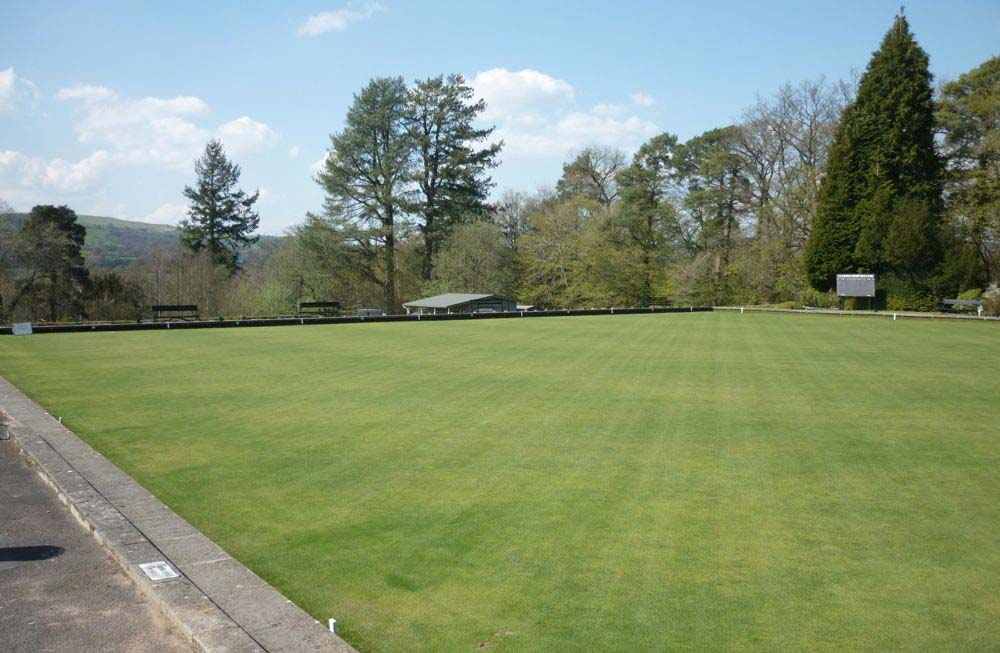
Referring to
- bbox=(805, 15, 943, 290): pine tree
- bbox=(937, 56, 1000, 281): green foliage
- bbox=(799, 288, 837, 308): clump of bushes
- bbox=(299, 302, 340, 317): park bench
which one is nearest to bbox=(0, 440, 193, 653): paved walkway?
bbox=(299, 302, 340, 317): park bench

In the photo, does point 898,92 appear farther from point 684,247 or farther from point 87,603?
point 87,603

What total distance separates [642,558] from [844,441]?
4468 mm

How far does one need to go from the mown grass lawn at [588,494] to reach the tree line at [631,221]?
30.3 meters

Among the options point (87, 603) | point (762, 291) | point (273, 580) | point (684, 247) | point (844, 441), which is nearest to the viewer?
point (87, 603)

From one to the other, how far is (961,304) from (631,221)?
70.9ft

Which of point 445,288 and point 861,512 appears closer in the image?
point 861,512

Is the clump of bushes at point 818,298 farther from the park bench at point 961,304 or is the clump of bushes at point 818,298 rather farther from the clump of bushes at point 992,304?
the clump of bushes at point 992,304

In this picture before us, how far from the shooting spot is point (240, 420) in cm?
868

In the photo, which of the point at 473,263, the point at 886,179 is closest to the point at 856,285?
the point at 886,179

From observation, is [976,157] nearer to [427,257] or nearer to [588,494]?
[427,257]

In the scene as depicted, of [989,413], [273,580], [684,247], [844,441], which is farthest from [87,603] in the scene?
[684,247]

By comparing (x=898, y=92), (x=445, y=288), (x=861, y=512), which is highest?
(x=898, y=92)

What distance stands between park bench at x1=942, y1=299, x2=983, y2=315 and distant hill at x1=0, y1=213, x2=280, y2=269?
51.1m

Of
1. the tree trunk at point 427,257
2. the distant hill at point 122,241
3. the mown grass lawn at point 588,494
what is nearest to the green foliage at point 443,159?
the tree trunk at point 427,257
